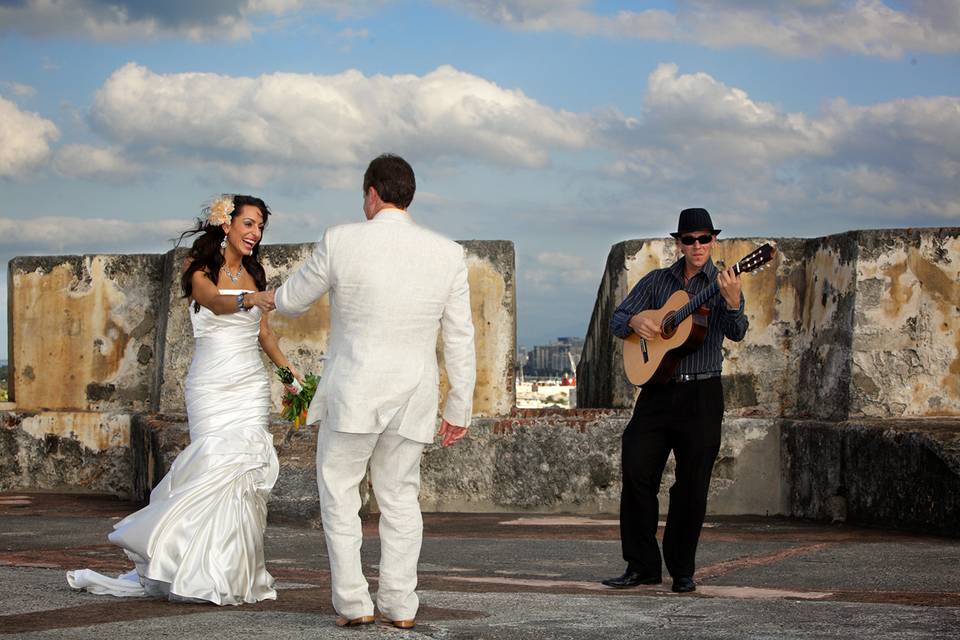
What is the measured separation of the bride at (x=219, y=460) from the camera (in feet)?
17.2

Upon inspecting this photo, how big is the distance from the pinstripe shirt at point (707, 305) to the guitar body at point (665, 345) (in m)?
0.04

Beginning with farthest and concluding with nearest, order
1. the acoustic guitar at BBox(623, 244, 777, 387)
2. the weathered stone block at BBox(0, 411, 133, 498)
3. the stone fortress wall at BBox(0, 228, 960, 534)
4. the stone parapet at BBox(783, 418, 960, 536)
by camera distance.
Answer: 1. the weathered stone block at BBox(0, 411, 133, 498)
2. the stone fortress wall at BBox(0, 228, 960, 534)
3. the stone parapet at BBox(783, 418, 960, 536)
4. the acoustic guitar at BBox(623, 244, 777, 387)

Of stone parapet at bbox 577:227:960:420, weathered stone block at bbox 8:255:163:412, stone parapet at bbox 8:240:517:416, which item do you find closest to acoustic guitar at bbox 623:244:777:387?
stone parapet at bbox 577:227:960:420

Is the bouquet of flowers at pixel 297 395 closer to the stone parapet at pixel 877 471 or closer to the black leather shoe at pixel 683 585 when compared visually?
the black leather shoe at pixel 683 585

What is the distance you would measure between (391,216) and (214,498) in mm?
1594

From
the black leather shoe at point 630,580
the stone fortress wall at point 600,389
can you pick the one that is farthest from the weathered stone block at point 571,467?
the black leather shoe at point 630,580

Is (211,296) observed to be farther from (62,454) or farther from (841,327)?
(62,454)

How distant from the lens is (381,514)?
4.54 metres

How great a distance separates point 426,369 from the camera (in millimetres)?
4570

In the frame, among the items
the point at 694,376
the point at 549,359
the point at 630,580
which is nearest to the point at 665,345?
the point at 694,376

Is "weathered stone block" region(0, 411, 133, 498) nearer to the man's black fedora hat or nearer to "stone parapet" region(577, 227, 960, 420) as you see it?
"stone parapet" region(577, 227, 960, 420)

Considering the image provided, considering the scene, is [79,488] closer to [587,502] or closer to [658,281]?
[587,502]

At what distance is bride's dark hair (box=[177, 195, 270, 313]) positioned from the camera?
6.04 m

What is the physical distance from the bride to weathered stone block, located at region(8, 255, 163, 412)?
4.51 meters
